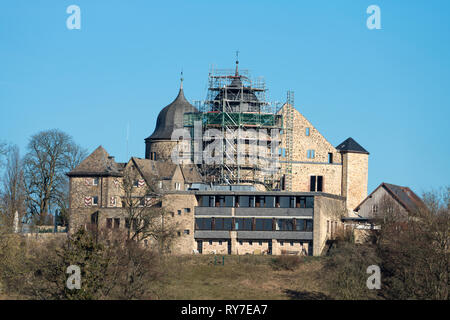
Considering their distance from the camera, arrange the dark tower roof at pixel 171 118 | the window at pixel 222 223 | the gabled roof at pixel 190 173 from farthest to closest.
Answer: the dark tower roof at pixel 171 118, the gabled roof at pixel 190 173, the window at pixel 222 223

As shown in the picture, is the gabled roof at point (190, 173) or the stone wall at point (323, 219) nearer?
the stone wall at point (323, 219)

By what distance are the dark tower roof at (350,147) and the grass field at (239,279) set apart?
18.6 metres

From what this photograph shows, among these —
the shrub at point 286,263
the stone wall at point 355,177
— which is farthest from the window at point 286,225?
the stone wall at point 355,177

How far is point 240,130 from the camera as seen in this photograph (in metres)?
82.8

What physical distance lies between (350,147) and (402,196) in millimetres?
7539

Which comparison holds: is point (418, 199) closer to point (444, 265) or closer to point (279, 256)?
point (279, 256)

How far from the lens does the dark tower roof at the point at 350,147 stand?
86.2 meters

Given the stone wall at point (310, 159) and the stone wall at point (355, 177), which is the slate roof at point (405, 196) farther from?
the stone wall at point (310, 159)

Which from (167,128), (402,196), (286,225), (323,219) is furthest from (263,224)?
(167,128)

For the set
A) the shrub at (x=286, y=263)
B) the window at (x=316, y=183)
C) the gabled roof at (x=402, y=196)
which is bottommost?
the shrub at (x=286, y=263)

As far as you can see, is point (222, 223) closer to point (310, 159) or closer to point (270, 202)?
point (270, 202)
